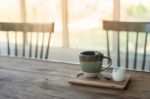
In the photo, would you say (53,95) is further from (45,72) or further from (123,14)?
(123,14)

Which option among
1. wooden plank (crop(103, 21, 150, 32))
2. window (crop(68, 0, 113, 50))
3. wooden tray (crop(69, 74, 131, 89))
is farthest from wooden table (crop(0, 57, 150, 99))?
window (crop(68, 0, 113, 50))

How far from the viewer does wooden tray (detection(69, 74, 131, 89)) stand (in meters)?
1.24

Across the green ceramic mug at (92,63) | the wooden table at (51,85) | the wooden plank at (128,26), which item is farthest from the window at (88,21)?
the green ceramic mug at (92,63)

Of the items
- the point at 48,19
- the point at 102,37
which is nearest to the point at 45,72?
the point at 102,37

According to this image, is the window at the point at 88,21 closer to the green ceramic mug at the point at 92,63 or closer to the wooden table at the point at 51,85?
the wooden table at the point at 51,85

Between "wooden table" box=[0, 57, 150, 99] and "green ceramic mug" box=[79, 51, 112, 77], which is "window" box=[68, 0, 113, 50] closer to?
"wooden table" box=[0, 57, 150, 99]

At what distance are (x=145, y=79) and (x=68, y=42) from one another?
1815mm

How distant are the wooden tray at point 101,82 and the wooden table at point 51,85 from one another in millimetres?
22

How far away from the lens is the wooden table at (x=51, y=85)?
3.86 ft

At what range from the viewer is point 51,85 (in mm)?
1314

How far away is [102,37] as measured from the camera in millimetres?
2887

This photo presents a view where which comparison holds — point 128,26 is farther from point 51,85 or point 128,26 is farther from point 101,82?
point 51,85

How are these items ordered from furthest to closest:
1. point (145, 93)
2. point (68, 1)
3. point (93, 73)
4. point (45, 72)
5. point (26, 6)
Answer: point (26, 6) → point (68, 1) → point (45, 72) → point (93, 73) → point (145, 93)

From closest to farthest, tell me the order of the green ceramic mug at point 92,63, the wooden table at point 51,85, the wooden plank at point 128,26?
1. the wooden table at point 51,85
2. the green ceramic mug at point 92,63
3. the wooden plank at point 128,26
